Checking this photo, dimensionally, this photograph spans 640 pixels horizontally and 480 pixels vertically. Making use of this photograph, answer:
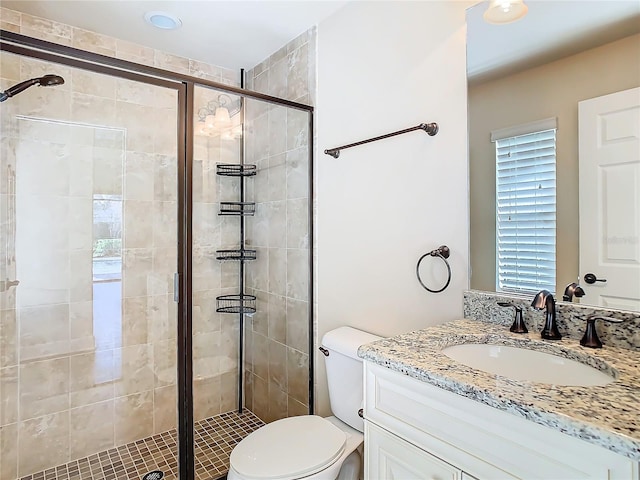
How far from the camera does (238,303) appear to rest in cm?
246

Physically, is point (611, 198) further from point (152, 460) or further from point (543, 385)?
point (152, 460)

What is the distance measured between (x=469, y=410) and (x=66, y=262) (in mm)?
2015

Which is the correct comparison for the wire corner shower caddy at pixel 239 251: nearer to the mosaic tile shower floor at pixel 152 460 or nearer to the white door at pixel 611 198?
the mosaic tile shower floor at pixel 152 460

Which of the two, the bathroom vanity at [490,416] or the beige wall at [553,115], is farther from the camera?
the beige wall at [553,115]

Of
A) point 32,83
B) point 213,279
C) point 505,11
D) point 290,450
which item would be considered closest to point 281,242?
point 213,279

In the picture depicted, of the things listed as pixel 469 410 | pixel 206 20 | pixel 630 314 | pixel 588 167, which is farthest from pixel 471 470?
pixel 206 20

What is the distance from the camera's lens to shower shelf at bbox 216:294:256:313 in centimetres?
240

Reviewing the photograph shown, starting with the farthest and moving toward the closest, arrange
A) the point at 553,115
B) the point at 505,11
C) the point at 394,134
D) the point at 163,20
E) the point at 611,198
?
the point at 163,20 → the point at 394,134 → the point at 505,11 → the point at 553,115 → the point at 611,198

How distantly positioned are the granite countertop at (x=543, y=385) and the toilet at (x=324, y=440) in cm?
56

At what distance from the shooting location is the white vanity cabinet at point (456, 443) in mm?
666

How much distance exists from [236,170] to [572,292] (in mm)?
1921

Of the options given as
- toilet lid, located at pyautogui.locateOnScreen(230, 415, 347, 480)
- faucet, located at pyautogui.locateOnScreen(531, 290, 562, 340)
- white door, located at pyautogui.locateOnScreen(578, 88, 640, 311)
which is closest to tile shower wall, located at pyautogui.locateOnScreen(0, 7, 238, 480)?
toilet lid, located at pyautogui.locateOnScreen(230, 415, 347, 480)

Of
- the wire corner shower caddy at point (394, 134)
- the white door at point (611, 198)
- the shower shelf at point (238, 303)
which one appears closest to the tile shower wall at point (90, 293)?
the shower shelf at point (238, 303)

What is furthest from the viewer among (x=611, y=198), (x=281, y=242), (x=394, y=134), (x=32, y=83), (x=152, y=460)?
(x=281, y=242)
